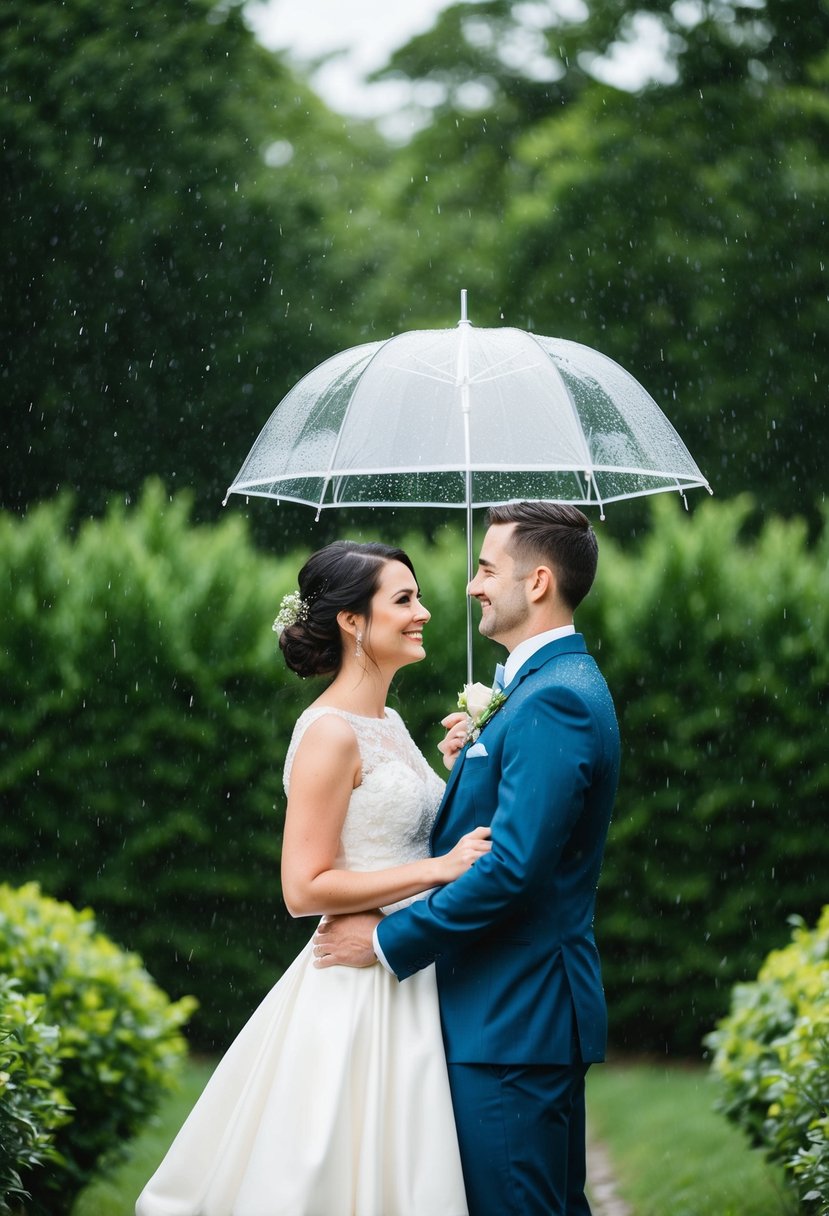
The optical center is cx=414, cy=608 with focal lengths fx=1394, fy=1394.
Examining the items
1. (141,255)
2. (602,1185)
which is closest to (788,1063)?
(602,1185)

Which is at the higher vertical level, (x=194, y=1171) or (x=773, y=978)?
(x=194, y=1171)

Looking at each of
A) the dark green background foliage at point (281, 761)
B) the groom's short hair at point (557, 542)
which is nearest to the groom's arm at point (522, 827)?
the groom's short hair at point (557, 542)

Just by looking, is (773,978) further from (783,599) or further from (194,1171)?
(783,599)

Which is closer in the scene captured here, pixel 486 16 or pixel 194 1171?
pixel 194 1171

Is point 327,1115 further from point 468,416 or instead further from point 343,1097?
point 468,416

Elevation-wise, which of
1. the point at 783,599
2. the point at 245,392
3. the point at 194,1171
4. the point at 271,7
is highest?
the point at 271,7

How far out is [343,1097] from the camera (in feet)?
11.1

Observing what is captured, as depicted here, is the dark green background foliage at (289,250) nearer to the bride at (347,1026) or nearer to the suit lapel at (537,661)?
the bride at (347,1026)

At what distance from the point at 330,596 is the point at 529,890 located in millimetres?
1135

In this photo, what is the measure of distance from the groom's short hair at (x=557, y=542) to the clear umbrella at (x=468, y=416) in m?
0.22

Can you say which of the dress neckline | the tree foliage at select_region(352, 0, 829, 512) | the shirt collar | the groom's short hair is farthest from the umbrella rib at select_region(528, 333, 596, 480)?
the tree foliage at select_region(352, 0, 829, 512)

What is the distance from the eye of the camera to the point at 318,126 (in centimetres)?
2328

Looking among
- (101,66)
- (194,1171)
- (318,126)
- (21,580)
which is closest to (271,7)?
(318,126)

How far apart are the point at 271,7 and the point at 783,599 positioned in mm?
15679
